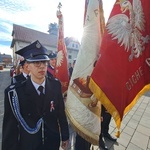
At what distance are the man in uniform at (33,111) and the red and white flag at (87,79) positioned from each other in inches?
14.9

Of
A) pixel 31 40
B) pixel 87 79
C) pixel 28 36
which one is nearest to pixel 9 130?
pixel 87 79

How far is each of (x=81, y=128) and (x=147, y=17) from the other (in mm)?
1646

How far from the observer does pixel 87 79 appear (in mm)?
2023

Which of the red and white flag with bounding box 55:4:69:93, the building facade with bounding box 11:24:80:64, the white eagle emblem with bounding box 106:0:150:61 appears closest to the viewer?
the white eagle emblem with bounding box 106:0:150:61

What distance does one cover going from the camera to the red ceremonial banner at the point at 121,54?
157cm

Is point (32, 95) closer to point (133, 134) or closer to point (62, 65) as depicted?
point (62, 65)

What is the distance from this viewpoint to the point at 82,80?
2053mm

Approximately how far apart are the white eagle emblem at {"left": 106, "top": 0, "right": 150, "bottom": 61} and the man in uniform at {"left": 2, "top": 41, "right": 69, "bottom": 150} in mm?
888

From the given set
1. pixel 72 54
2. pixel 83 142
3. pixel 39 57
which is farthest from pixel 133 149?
pixel 72 54

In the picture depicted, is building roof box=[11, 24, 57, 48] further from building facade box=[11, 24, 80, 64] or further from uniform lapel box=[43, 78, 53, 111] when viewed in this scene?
uniform lapel box=[43, 78, 53, 111]

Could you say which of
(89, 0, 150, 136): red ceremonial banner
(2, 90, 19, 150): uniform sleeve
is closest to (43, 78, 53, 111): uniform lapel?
(2, 90, 19, 150): uniform sleeve

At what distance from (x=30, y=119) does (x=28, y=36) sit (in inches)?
1079

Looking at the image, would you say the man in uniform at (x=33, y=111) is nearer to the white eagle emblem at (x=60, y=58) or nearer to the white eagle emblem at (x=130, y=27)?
the white eagle emblem at (x=130, y=27)

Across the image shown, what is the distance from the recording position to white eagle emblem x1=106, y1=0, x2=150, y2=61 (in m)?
1.57
